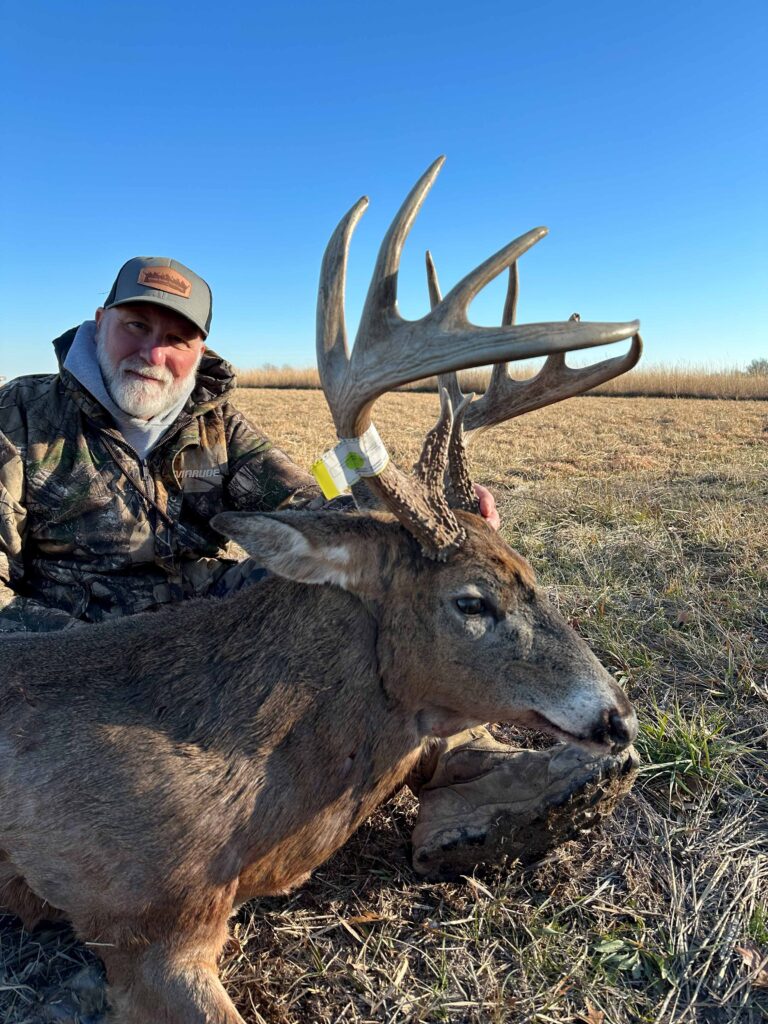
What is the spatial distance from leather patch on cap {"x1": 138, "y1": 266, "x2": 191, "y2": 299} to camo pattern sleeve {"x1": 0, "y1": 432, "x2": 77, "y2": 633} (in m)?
1.29

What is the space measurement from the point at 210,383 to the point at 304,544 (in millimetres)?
2744

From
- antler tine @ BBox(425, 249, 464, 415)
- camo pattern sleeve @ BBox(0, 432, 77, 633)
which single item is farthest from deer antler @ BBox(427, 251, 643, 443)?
camo pattern sleeve @ BBox(0, 432, 77, 633)

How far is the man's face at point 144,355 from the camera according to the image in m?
4.55

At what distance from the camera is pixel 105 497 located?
4.55 m

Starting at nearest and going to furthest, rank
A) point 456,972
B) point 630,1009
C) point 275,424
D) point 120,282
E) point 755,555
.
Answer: point 630,1009, point 456,972, point 120,282, point 755,555, point 275,424

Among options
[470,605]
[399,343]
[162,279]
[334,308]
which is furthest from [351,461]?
[162,279]

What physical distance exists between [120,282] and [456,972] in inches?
165

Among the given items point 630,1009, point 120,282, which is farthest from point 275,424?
point 630,1009

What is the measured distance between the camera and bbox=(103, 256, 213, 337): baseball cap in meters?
4.50

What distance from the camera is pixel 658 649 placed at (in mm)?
4773

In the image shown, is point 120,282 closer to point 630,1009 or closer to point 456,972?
point 456,972

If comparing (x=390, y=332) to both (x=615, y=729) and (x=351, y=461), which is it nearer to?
(x=351, y=461)

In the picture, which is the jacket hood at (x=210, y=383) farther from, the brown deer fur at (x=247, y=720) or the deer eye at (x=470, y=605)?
the deer eye at (x=470, y=605)

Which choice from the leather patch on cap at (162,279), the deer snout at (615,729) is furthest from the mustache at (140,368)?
the deer snout at (615,729)
